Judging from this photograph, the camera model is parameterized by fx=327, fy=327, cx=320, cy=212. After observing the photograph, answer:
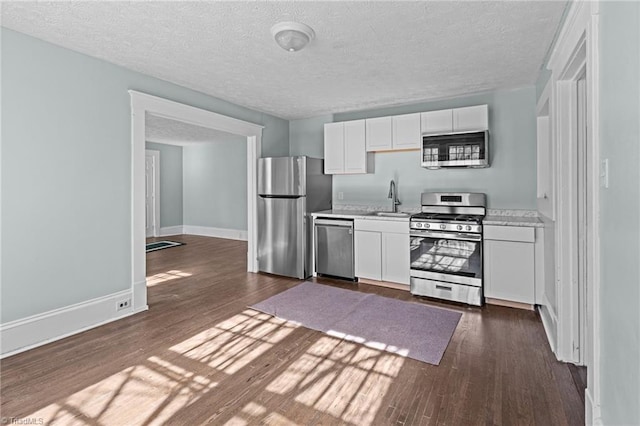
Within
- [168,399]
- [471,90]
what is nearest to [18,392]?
[168,399]

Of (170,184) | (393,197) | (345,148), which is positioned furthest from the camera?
(170,184)

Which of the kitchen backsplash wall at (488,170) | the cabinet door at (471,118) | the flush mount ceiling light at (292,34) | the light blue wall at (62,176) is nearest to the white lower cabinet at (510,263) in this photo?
the kitchen backsplash wall at (488,170)

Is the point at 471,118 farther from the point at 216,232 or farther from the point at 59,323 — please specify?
the point at 216,232

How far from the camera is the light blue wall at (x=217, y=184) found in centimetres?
795

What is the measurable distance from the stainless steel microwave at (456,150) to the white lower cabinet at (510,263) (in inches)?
33.6

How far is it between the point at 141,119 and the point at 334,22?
7.30 ft

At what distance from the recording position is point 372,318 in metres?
3.22

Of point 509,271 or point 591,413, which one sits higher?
point 509,271

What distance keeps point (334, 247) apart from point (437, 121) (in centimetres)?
212

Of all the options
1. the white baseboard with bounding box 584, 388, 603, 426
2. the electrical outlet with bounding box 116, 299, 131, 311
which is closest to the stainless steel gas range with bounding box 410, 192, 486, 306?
the white baseboard with bounding box 584, 388, 603, 426

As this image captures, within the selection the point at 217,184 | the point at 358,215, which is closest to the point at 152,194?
the point at 217,184

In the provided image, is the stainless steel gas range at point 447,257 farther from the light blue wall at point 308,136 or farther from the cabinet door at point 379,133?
the light blue wall at point 308,136

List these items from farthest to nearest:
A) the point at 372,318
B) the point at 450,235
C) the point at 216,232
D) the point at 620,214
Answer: the point at 216,232 → the point at 450,235 → the point at 372,318 → the point at 620,214

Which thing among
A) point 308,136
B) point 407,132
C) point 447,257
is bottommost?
point 447,257
